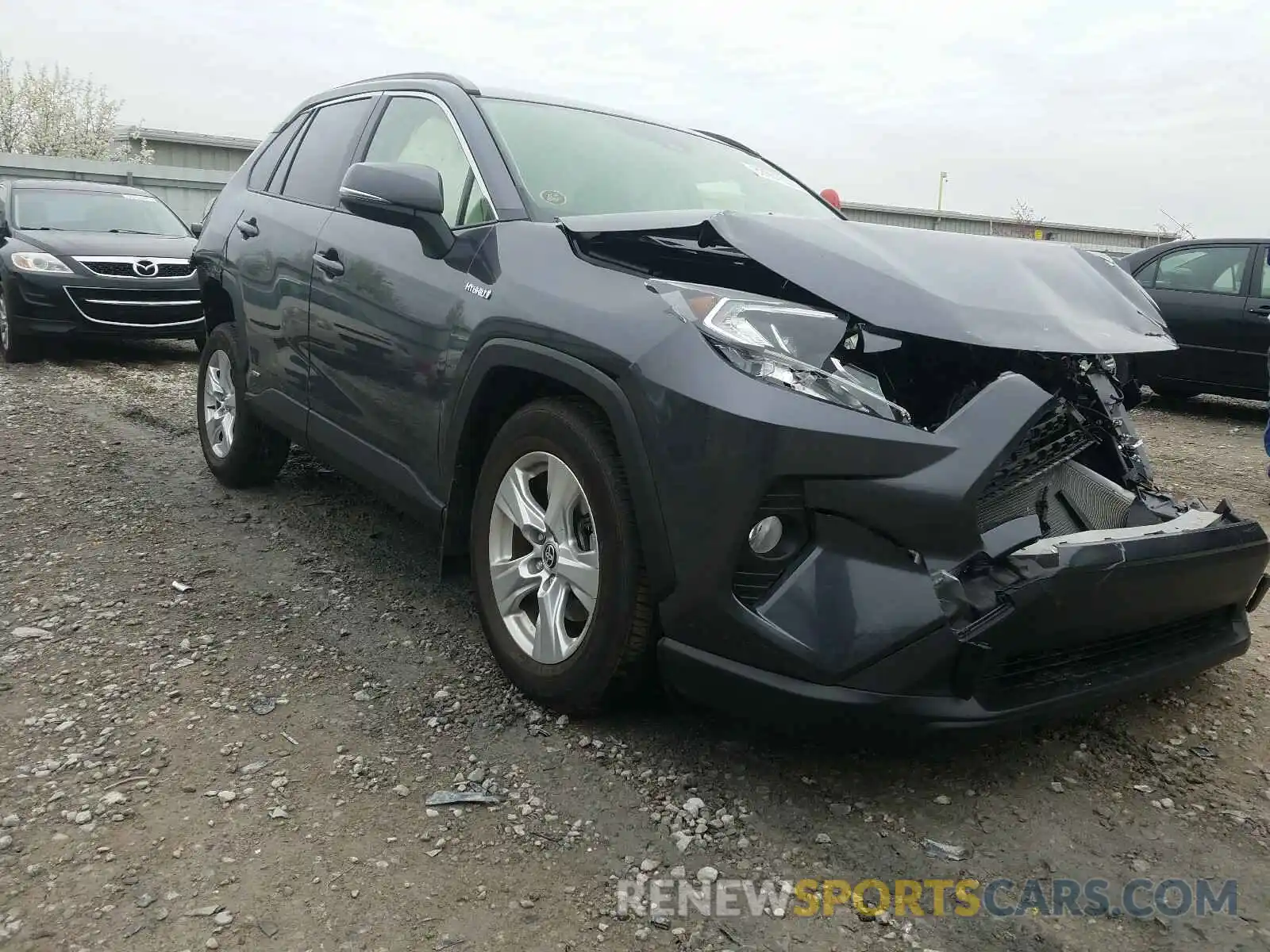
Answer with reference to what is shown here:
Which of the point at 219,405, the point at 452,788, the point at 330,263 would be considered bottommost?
the point at 452,788

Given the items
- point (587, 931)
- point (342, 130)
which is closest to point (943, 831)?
point (587, 931)

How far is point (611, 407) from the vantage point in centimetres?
238

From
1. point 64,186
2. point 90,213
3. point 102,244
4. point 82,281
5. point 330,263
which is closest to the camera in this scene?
point 330,263

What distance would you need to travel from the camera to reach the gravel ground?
1974mm

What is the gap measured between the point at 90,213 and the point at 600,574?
950cm

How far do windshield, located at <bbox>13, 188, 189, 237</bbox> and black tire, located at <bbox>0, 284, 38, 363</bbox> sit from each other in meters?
0.94

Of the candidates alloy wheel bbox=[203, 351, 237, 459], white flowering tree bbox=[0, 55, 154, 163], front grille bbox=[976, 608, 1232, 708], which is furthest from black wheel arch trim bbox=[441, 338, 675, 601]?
white flowering tree bbox=[0, 55, 154, 163]

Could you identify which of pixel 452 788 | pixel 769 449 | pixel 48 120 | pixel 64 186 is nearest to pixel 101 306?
pixel 64 186

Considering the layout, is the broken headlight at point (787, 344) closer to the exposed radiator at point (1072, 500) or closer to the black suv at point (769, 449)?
the black suv at point (769, 449)

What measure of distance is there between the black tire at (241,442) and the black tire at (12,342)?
4827 mm

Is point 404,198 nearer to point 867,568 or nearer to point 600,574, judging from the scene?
point 600,574

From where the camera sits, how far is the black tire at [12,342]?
8648 millimetres

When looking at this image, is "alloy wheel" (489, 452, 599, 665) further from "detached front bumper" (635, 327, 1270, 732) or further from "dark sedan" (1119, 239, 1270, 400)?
"dark sedan" (1119, 239, 1270, 400)

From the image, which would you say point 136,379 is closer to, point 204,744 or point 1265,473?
point 204,744
